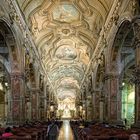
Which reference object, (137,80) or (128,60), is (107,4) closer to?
(128,60)

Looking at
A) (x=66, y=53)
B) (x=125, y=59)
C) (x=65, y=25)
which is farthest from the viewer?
(x=66, y=53)

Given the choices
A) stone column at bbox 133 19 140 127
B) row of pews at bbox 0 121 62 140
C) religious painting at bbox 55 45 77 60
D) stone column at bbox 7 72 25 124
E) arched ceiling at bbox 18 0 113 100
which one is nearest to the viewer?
row of pews at bbox 0 121 62 140

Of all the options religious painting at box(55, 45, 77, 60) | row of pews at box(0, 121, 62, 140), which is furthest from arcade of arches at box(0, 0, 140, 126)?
row of pews at box(0, 121, 62, 140)

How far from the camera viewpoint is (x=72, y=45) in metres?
37.4

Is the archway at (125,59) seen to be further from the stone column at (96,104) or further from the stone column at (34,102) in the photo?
the stone column at (34,102)

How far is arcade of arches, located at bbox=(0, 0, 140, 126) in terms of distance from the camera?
710 inches

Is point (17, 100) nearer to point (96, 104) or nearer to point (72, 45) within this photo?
point (96, 104)

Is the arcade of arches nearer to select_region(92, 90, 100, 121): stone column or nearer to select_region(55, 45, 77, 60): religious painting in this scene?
select_region(92, 90, 100, 121): stone column

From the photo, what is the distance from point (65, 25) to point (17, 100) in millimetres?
12844

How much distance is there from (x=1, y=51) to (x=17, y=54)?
4632mm

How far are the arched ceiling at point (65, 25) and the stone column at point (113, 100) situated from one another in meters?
4.69

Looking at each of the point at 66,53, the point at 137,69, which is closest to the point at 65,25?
the point at 66,53

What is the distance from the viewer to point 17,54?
20109mm

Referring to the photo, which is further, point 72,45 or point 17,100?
point 72,45
